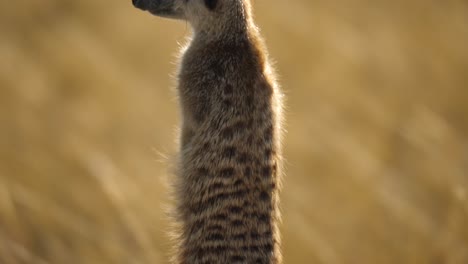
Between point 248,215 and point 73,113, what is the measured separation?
2.53 meters

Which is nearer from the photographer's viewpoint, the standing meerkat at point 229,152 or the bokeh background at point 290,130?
the standing meerkat at point 229,152

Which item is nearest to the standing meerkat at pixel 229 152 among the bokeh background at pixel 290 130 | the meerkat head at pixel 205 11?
the meerkat head at pixel 205 11

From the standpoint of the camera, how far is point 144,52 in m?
5.06

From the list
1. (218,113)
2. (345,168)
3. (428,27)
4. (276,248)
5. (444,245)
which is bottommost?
(276,248)

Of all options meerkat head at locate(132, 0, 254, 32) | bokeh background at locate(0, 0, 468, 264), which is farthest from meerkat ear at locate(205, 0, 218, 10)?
bokeh background at locate(0, 0, 468, 264)

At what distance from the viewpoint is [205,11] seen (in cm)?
206

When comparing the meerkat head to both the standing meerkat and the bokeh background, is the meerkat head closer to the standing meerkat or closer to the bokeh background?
the standing meerkat

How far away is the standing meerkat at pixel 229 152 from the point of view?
1830mm

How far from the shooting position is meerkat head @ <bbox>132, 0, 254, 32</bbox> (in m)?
2.02

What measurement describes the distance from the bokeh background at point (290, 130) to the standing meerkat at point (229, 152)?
458 mm

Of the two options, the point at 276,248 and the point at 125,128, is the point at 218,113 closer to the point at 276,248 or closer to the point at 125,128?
the point at 276,248

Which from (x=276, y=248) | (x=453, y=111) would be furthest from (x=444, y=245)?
(x=453, y=111)

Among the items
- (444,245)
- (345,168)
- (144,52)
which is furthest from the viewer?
(144,52)

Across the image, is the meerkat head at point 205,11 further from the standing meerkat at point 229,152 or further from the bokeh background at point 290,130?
the bokeh background at point 290,130
